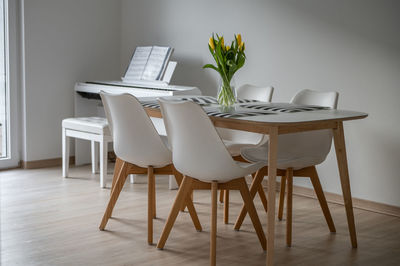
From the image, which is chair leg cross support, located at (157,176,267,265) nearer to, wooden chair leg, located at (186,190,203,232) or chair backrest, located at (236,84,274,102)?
wooden chair leg, located at (186,190,203,232)

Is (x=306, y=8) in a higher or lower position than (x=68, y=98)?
higher

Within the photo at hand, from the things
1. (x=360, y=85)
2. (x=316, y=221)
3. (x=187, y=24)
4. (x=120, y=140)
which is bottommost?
(x=316, y=221)

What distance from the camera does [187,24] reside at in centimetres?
504

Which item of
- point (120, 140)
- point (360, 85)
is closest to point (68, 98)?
point (120, 140)

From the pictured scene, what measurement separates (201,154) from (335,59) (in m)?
1.73

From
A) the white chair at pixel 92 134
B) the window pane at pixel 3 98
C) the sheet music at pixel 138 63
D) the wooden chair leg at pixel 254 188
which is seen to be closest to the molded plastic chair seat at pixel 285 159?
the wooden chair leg at pixel 254 188

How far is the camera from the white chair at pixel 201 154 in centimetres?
269

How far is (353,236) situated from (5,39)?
3.27m

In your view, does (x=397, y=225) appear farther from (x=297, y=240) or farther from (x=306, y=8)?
(x=306, y=8)

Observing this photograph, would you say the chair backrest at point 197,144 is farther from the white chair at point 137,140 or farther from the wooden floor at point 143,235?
the wooden floor at point 143,235

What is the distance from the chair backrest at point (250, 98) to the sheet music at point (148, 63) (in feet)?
3.44

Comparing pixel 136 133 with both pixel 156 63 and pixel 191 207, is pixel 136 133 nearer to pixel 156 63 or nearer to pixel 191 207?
pixel 191 207

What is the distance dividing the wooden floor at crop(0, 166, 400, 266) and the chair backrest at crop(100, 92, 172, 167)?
18.2 inches

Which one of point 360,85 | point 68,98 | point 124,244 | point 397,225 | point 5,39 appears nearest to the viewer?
point 124,244
